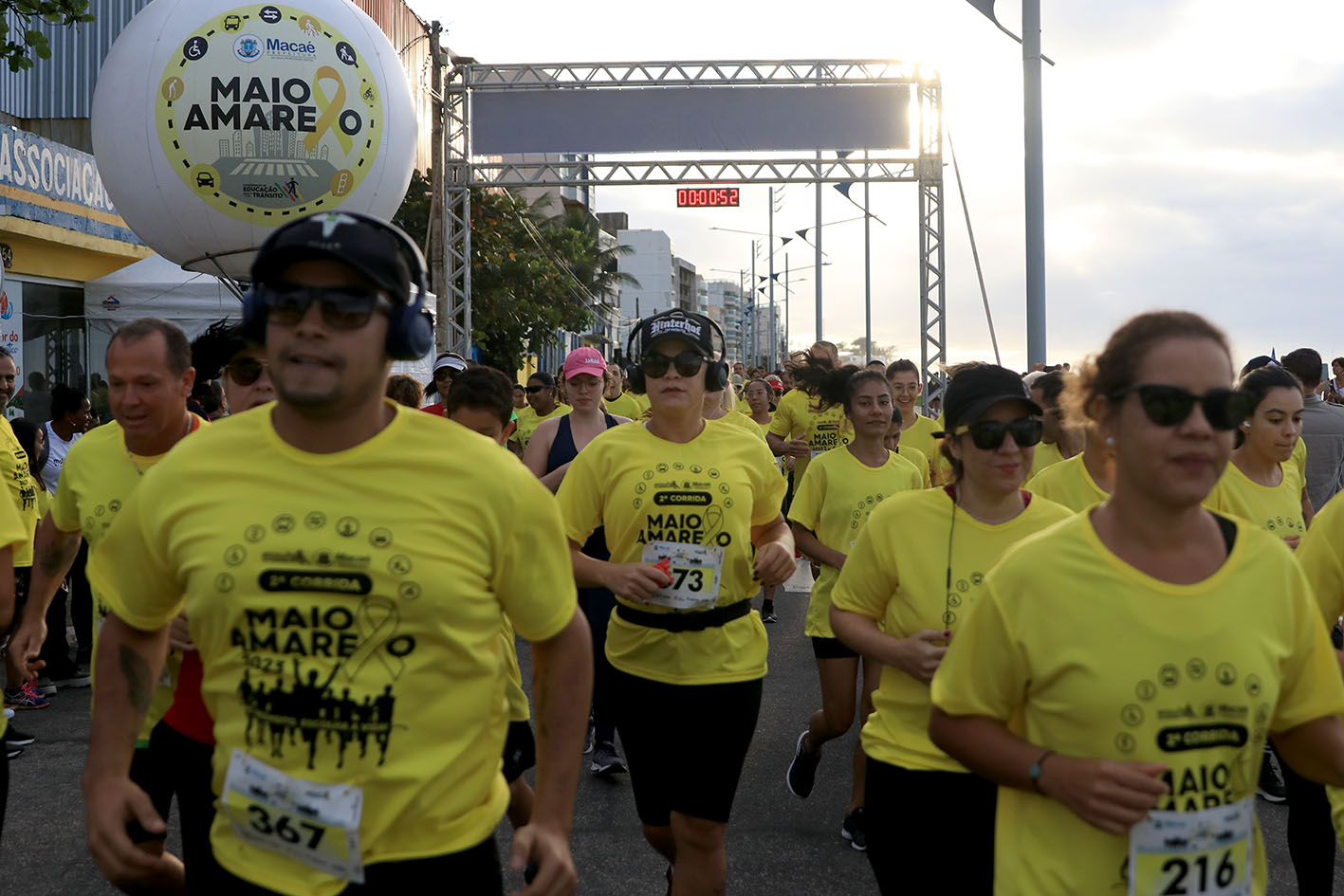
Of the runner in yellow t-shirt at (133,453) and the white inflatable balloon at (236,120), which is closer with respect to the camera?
the runner in yellow t-shirt at (133,453)

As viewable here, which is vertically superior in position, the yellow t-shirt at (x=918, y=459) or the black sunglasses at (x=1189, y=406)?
the black sunglasses at (x=1189, y=406)

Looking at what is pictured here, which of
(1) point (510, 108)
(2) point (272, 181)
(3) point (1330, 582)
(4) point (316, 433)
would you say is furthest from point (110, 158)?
(1) point (510, 108)

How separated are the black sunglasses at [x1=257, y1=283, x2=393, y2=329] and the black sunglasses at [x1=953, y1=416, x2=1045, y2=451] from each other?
6.33 ft

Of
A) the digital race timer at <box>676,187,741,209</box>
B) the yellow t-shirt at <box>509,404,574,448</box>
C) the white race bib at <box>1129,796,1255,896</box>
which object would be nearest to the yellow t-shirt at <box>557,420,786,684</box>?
the white race bib at <box>1129,796,1255,896</box>

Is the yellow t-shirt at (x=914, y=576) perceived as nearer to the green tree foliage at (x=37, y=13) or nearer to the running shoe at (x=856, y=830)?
the running shoe at (x=856, y=830)

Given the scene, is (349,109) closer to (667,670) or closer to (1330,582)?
(667,670)

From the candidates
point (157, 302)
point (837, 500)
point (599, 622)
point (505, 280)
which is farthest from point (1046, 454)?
point (505, 280)

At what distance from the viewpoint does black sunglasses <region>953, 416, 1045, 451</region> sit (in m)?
3.60

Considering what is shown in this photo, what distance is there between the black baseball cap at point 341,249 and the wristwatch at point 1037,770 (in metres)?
1.47

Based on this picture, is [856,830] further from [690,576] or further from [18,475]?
[18,475]

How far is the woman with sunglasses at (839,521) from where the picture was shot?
5793 millimetres

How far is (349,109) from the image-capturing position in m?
7.68

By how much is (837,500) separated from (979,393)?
259 centimetres

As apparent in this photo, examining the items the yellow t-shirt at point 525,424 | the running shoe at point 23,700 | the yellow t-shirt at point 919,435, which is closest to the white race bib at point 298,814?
the running shoe at point 23,700
